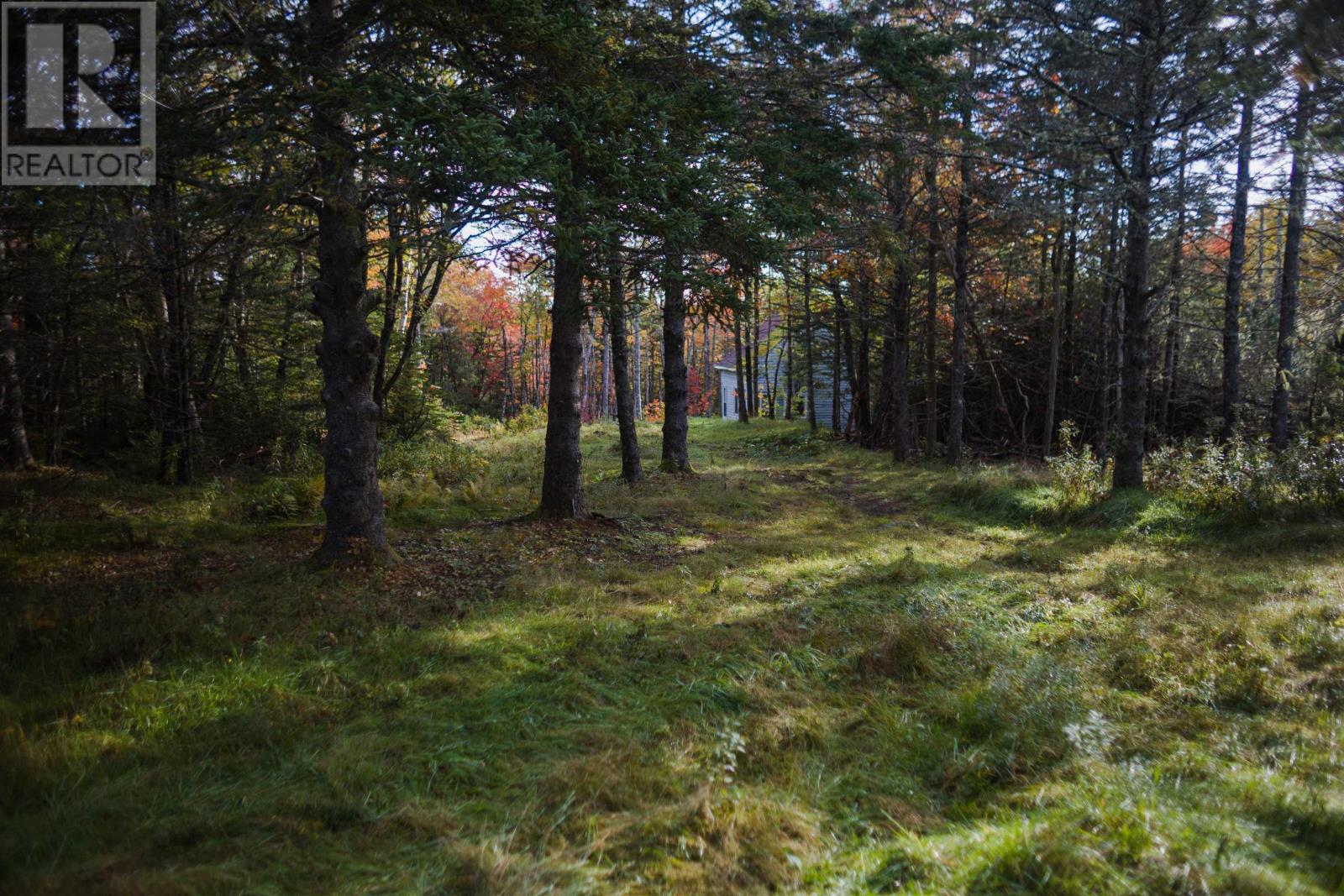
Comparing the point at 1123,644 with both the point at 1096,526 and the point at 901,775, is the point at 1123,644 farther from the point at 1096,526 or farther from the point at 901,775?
the point at 1096,526

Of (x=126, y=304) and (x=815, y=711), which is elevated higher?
(x=126, y=304)

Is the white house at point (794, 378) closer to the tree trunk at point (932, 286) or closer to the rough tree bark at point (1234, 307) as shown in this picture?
the tree trunk at point (932, 286)

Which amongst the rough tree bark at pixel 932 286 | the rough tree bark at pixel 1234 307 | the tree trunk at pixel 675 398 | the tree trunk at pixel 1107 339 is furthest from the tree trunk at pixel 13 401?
the rough tree bark at pixel 1234 307

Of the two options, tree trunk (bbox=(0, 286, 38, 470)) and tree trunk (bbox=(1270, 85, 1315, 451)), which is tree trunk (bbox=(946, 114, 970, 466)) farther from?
tree trunk (bbox=(0, 286, 38, 470))

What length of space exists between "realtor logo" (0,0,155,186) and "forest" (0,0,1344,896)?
5 cm

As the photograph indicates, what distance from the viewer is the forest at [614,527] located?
2.86m

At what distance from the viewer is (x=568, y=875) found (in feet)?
8.71

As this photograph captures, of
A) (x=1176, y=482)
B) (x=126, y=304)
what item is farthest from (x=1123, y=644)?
(x=126, y=304)

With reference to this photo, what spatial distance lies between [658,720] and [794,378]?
110ft

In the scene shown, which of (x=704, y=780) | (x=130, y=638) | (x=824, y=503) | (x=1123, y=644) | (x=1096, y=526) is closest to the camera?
(x=704, y=780)

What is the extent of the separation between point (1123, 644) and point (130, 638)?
23.5 ft

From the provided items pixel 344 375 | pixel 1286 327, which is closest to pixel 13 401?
pixel 344 375

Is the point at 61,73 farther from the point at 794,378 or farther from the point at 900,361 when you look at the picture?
the point at 794,378

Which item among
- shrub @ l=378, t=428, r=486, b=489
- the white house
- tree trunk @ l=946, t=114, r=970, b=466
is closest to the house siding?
the white house
